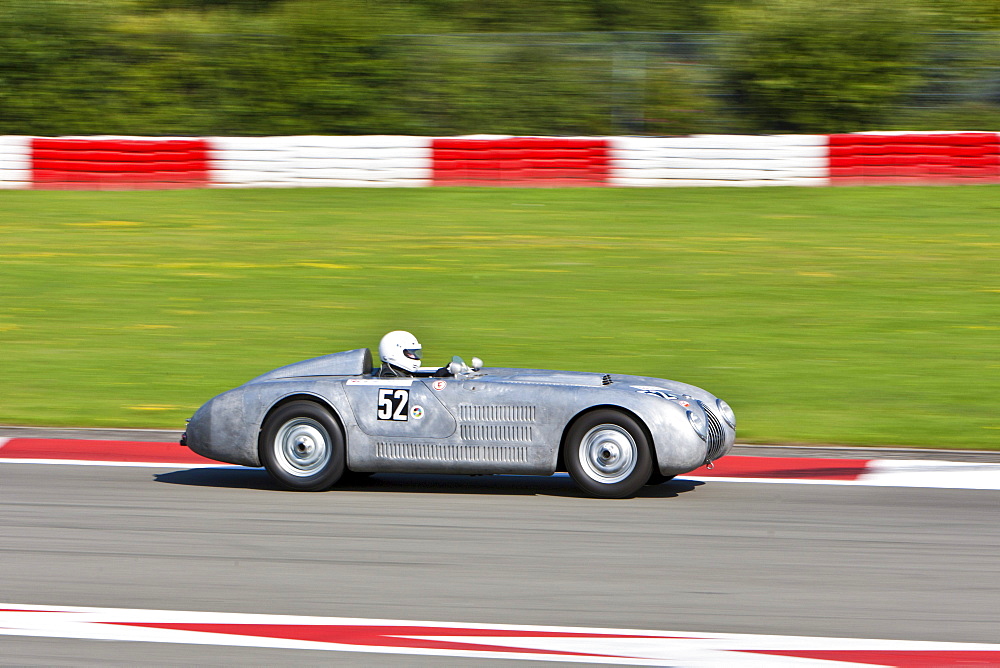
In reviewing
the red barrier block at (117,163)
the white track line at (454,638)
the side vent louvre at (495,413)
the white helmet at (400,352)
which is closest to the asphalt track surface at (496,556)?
the white track line at (454,638)

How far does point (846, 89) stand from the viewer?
61.6ft

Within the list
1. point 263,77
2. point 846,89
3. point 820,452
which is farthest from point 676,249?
point 263,77

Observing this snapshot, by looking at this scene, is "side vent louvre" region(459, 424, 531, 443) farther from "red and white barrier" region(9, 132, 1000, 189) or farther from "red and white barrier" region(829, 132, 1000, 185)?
"red and white barrier" region(829, 132, 1000, 185)

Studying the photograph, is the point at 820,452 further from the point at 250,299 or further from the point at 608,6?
the point at 608,6

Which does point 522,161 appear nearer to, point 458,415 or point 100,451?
point 100,451

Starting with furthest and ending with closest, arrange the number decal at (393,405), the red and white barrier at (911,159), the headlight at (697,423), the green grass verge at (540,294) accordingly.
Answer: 1. the red and white barrier at (911,159)
2. the green grass verge at (540,294)
3. the number decal at (393,405)
4. the headlight at (697,423)

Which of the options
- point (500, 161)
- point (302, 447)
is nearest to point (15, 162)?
point (500, 161)

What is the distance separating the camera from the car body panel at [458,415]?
22.8 feet

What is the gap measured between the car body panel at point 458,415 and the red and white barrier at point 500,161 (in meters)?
10.5

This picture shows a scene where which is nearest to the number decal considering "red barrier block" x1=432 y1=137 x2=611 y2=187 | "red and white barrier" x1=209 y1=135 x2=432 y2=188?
"red barrier block" x1=432 y1=137 x2=611 y2=187

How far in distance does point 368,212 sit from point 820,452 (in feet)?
31.7

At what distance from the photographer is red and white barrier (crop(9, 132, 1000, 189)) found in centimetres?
1738

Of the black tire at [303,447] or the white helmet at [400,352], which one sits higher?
the white helmet at [400,352]

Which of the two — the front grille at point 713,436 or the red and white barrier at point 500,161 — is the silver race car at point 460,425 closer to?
A: the front grille at point 713,436
